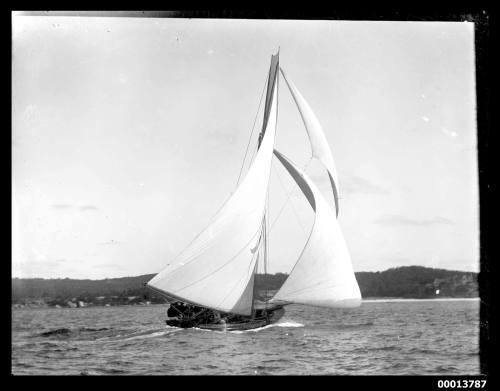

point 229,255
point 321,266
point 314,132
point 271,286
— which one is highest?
point 314,132

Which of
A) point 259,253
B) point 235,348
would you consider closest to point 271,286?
point 259,253

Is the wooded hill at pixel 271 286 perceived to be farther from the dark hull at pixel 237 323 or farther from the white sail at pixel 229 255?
the dark hull at pixel 237 323

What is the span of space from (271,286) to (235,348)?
83.2 inches

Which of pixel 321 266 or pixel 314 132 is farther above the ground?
pixel 314 132

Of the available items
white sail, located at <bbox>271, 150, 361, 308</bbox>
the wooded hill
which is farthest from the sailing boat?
the wooded hill

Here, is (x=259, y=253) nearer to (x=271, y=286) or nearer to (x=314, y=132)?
(x=271, y=286)

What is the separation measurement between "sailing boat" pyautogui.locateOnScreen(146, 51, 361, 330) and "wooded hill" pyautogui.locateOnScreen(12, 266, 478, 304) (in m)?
0.39

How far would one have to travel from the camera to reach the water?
1300 centimetres

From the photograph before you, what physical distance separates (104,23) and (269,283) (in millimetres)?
7544

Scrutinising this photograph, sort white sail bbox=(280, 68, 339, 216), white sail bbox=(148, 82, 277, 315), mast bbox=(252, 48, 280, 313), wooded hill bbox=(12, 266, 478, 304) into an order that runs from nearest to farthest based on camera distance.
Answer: wooded hill bbox=(12, 266, 478, 304)
mast bbox=(252, 48, 280, 313)
white sail bbox=(280, 68, 339, 216)
white sail bbox=(148, 82, 277, 315)

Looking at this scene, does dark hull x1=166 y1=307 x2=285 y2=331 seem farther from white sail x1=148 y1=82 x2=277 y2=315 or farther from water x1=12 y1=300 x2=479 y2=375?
white sail x1=148 y1=82 x2=277 y2=315

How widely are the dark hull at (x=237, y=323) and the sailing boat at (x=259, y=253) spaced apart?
1.44 ft

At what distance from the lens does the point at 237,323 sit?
1650 centimetres
